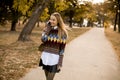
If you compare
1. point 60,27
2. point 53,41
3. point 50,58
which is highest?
point 60,27

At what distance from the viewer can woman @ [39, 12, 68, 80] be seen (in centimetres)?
664

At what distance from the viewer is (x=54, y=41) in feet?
21.9

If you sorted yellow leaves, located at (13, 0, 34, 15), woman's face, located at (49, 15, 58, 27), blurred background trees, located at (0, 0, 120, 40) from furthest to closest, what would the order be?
blurred background trees, located at (0, 0, 120, 40) → yellow leaves, located at (13, 0, 34, 15) → woman's face, located at (49, 15, 58, 27)

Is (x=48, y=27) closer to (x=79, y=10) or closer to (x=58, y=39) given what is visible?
(x=58, y=39)

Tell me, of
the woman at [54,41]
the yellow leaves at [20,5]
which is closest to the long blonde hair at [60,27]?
the woman at [54,41]

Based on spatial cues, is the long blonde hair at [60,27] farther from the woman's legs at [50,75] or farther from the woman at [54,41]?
the woman's legs at [50,75]

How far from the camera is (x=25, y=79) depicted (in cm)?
859

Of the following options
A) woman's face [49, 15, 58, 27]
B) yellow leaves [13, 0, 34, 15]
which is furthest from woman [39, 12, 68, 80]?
yellow leaves [13, 0, 34, 15]

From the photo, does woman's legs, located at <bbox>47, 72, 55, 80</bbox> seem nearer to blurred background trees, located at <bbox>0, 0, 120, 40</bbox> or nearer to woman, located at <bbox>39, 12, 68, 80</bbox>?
woman, located at <bbox>39, 12, 68, 80</bbox>

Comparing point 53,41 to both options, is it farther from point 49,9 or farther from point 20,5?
point 49,9

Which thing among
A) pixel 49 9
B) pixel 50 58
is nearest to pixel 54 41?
pixel 50 58

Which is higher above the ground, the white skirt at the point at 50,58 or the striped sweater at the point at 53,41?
the striped sweater at the point at 53,41

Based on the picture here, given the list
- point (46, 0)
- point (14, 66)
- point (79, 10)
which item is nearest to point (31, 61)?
point (14, 66)

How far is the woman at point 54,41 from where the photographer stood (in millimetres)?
6645
